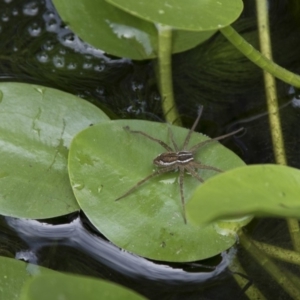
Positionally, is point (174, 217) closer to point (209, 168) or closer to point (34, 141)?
point (209, 168)

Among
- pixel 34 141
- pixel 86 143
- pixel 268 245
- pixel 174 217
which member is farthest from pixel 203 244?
pixel 34 141

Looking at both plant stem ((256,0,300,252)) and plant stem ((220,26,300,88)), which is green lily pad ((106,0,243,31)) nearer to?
plant stem ((220,26,300,88))

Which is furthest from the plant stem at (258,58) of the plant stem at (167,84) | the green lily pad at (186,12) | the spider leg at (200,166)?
the spider leg at (200,166)

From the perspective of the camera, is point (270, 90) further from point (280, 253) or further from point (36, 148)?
point (36, 148)

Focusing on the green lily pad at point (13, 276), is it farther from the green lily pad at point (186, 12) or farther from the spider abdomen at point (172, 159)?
the green lily pad at point (186, 12)

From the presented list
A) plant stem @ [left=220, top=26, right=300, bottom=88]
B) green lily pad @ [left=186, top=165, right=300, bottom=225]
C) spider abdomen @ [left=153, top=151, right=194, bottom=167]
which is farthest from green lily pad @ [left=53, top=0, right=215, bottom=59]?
green lily pad @ [left=186, top=165, right=300, bottom=225]
